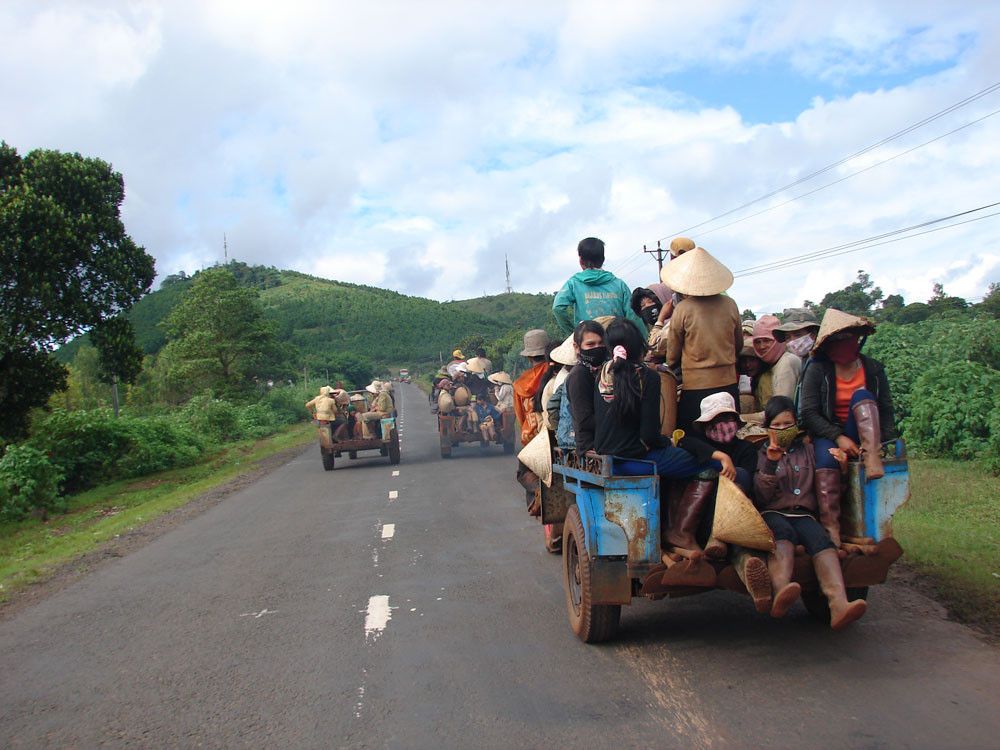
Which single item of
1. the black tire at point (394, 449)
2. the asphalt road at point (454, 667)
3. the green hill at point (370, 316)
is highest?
the green hill at point (370, 316)

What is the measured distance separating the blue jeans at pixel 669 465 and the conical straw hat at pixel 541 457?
1670 mm

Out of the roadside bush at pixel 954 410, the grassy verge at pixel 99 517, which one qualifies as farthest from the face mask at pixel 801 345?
the grassy verge at pixel 99 517

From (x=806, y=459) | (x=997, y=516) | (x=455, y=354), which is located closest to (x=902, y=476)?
(x=806, y=459)

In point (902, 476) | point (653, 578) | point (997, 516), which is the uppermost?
point (902, 476)

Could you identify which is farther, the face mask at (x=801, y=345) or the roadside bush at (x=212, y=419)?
the roadside bush at (x=212, y=419)

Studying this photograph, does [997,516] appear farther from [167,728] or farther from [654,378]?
[167,728]

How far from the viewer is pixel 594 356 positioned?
588 cm

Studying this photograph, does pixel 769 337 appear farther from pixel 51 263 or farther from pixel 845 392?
pixel 51 263

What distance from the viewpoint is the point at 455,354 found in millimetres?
23453

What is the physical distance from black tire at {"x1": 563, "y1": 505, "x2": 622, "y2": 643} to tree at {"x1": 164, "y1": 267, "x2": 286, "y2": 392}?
37826 millimetres

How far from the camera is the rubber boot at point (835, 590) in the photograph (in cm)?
459

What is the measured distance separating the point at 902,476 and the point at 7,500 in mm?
17021

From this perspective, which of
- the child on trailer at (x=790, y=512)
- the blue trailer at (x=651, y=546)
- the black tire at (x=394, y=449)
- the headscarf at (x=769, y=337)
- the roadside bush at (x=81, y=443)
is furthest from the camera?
the roadside bush at (x=81, y=443)

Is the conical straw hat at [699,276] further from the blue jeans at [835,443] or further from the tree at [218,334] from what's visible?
the tree at [218,334]
